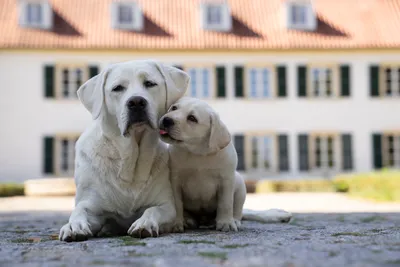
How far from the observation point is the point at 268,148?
76.5ft

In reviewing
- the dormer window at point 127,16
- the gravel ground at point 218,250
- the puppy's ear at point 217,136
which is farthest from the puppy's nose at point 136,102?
the dormer window at point 127,16

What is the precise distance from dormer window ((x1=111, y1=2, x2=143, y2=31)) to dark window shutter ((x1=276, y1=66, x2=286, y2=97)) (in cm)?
525

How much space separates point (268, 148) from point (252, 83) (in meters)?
2.39

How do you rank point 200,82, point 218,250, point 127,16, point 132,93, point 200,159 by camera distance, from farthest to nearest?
1. point 127,16
2. point 200,82
3. point 200,159
4. point 132,93
5. point 218,250

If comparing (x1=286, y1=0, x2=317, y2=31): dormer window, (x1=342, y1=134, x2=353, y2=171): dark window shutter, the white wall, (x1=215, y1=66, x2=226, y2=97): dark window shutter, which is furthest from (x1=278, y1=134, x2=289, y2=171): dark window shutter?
(x1=286, y1=0, x2=317, y2=31): dormer window

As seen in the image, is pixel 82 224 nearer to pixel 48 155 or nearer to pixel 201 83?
pixel 48 155

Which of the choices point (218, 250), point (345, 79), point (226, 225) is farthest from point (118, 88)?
point (345, 79)

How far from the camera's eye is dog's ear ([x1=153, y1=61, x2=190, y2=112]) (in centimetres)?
477

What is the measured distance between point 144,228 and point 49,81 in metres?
19.2

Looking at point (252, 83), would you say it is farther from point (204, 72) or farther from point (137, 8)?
point (137, 8)

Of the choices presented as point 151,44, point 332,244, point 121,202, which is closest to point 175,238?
point 121,202

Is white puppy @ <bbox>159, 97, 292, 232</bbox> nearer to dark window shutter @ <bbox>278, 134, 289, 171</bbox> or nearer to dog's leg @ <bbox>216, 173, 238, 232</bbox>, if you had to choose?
dog's leg @ <bbox>216, 173, 238, 232</bbox>

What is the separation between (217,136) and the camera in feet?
15.4

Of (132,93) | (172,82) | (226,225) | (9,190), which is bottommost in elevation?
(9,190)
